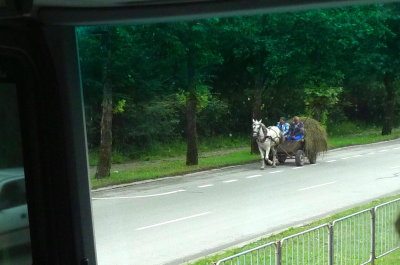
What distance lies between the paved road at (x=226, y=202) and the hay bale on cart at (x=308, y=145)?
115 millimetres

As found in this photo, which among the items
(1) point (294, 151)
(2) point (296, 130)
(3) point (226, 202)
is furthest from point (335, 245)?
(3) point (226, 202)

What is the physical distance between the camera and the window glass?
1447mm

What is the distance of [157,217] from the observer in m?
3.85

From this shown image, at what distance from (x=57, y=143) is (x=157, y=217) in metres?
2.26

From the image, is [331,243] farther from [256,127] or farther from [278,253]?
[256,127]

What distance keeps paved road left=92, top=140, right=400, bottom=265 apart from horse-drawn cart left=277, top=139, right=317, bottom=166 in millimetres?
118

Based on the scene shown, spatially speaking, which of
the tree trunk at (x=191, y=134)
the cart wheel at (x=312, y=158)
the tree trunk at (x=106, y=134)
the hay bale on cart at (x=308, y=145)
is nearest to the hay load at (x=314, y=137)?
the hay bale on cart at (x=308, y=145)

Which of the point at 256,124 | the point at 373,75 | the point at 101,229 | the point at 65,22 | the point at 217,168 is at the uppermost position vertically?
the point at 65,22

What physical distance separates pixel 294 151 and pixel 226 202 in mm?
882

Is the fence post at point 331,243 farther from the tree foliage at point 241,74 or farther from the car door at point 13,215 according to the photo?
the car door at point 13,215

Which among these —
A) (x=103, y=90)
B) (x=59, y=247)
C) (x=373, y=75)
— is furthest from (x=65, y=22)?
(x=373, y=75)

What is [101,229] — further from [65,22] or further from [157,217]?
[65,22]

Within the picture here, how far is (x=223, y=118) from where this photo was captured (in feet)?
10.4

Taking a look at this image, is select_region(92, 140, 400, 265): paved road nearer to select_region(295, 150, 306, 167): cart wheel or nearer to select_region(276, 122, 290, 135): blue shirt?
select_region(295, 150, 306, 167): cart wheel
